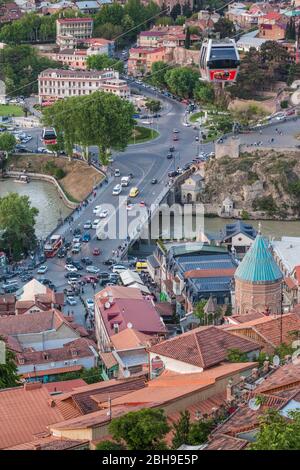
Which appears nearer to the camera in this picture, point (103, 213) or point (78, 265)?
point (78, 265)

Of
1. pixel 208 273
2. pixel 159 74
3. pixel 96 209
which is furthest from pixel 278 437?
pixel 159 74

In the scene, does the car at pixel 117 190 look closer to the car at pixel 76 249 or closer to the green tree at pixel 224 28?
the car at pixel 76 249

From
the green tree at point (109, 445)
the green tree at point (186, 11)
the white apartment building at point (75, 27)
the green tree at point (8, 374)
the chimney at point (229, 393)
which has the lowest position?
the green tree at point (8, 374)

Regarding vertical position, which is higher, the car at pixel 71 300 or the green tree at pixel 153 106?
the green tree at pixel 153 106

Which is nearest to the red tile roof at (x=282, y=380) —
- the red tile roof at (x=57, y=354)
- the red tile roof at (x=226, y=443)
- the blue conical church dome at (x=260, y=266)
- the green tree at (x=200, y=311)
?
the red tile roof at (x=226, y=443)

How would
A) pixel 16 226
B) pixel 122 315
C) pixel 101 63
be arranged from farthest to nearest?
pixel 101 63 < pixel 16 226 < pixel 122 315

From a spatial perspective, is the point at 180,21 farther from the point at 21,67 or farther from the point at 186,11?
the point at 21,67
